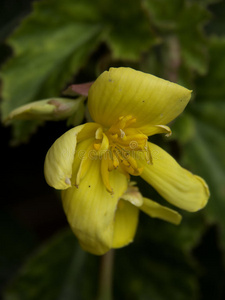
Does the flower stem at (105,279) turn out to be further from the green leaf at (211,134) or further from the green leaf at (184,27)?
the green leaf at (184,27)

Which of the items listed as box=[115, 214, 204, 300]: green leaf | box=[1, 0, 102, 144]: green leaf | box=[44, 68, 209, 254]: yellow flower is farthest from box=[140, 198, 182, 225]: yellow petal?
box=[115, 214, 204, 300]: green leaf

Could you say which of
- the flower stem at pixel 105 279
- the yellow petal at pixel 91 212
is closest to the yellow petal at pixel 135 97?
the yellow petal at pixel 91 212

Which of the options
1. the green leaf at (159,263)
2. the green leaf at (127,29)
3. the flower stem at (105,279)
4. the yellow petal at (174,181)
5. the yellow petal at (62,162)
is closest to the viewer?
the yellow petal at (62,162)

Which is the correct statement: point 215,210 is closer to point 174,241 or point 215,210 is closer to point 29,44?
point 174,241

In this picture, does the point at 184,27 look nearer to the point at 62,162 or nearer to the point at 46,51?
the point at 46,51

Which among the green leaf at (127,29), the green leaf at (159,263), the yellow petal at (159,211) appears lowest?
the green leaf at (159,263)

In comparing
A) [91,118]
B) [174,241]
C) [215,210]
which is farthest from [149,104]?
[174,241]
